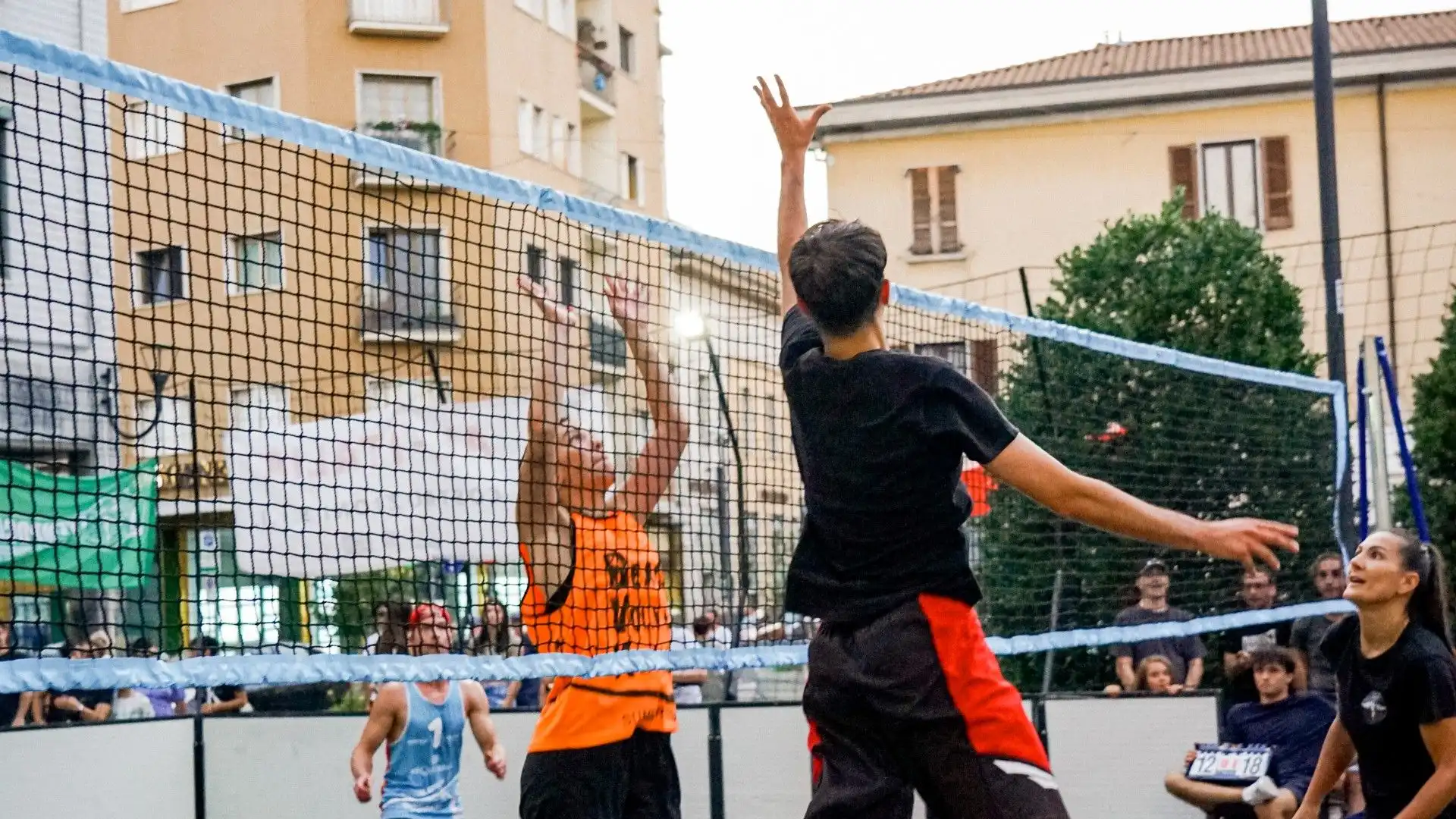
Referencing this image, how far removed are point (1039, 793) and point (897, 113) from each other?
2923cm

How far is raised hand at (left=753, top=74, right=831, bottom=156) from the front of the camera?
15.0 feet

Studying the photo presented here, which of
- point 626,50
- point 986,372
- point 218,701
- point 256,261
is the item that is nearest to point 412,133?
point 626,50

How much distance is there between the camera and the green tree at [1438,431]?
18422mm

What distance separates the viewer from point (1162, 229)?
22.0 meters

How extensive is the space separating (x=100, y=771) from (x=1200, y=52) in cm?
2966

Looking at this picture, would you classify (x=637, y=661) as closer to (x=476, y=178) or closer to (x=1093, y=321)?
(x=476, y=178)

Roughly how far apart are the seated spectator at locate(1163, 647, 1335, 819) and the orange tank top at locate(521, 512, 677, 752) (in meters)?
3.97

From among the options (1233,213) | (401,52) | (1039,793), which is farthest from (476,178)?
(401,52)

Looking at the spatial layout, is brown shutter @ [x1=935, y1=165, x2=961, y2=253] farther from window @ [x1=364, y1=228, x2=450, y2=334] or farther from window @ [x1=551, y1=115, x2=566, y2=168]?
window @ [x1=364, y1=228, x2=450, y2=334]

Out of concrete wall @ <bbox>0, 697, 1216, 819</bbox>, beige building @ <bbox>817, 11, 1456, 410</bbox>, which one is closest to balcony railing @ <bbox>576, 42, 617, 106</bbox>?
beige building @ <bbox>817, 11, 1456, 410</bbox>

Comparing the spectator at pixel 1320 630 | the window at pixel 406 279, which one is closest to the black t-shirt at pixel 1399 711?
the window at pixel 406 279

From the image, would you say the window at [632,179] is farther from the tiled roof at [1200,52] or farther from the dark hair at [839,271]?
the dark hair at [839,271]

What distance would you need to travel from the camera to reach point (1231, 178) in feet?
102

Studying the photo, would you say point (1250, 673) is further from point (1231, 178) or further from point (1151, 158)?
point (1151, 158)
